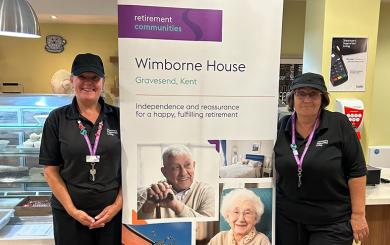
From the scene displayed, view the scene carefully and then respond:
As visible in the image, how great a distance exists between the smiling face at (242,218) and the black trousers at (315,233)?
15 cm

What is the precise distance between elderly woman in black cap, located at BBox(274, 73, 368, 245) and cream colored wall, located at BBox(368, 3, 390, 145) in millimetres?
3115

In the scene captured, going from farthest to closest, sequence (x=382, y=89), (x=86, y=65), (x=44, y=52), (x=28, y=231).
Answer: (x=44, y=52) → (x=382, y=89) → (x=28, y=231) → (x=86, y=65)

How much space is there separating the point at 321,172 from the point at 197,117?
622 mm

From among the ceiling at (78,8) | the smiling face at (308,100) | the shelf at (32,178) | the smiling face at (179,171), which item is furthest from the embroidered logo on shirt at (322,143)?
the ceiling at (78,8)

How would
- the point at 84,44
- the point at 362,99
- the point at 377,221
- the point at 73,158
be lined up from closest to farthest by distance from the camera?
the point at 73,158
the point at 377,221
the point at 362,99
the point at 84,44

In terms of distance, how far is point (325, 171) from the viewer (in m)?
1.65

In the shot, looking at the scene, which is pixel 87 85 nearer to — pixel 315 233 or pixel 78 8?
pixel 315 233

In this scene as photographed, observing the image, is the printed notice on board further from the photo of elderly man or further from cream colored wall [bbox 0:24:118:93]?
cream colored wall [bbox 0:24:118:93]

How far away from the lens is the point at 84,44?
212 inches

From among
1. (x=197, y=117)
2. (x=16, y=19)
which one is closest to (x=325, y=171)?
(x=197, y=117)

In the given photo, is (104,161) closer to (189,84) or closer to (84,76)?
(84,76)

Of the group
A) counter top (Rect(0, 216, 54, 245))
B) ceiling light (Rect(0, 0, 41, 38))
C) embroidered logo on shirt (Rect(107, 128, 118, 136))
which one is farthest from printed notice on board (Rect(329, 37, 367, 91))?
counter top (Rect(0, 216, 54, 245))

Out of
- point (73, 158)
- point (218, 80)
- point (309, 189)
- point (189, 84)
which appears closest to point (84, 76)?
point (73, 158)

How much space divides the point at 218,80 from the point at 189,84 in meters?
0.14
